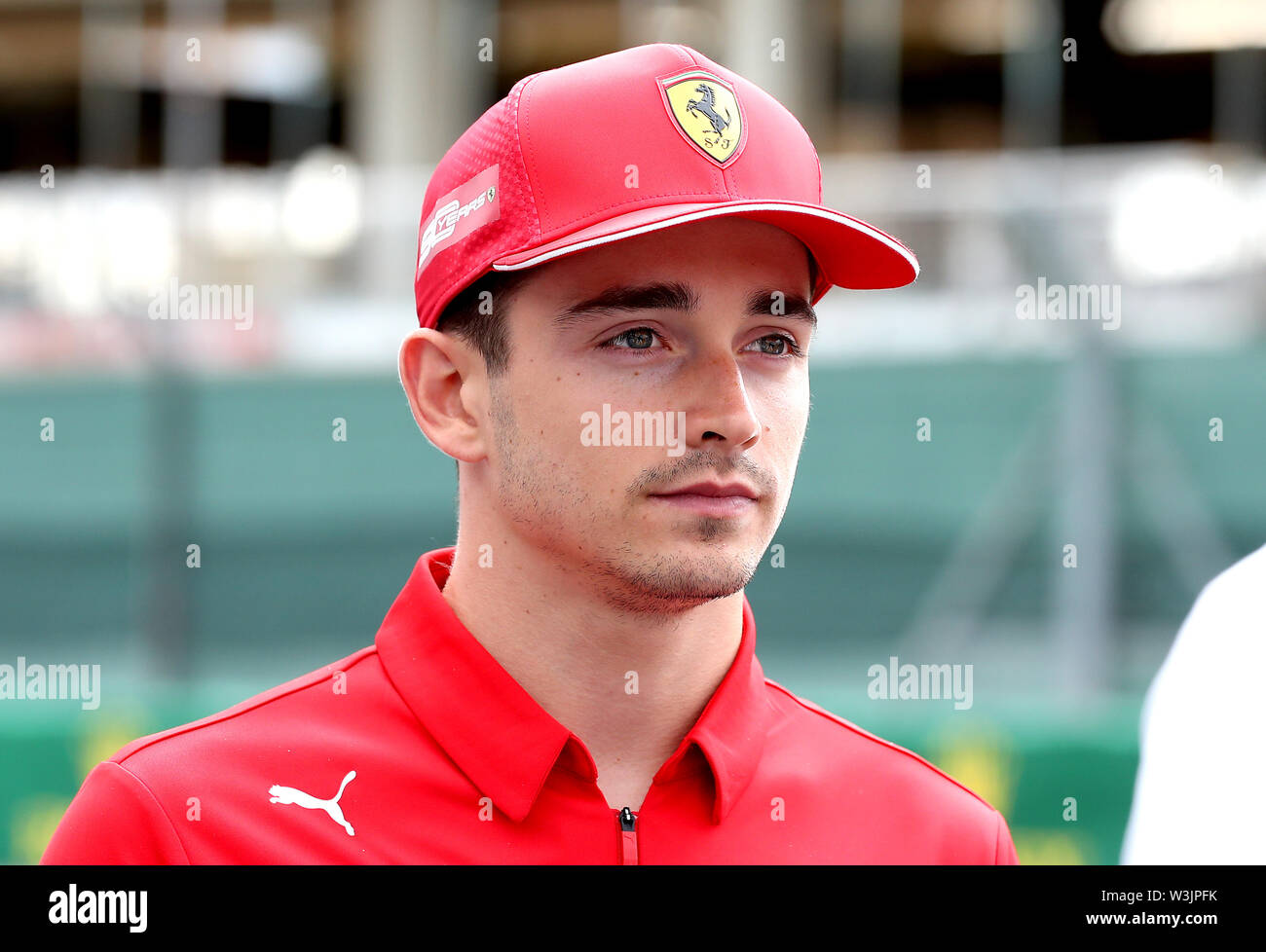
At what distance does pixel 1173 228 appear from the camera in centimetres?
751

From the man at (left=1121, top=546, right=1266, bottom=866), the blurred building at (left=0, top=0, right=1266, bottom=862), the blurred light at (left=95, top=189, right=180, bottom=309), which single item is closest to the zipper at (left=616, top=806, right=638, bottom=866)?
the man at (left=1121, top=546, right=1266, bottom=866)

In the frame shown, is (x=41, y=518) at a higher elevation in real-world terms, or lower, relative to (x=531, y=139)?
lower

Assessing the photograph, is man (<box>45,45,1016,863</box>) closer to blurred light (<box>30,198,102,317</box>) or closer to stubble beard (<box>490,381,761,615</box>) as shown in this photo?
stubble beard (<box>490,381,761,615</box>)

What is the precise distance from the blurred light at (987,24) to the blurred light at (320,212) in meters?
5.80

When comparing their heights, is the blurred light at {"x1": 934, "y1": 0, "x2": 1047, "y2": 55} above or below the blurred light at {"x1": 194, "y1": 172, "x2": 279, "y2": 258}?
above

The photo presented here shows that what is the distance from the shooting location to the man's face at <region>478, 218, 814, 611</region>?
6.08 ft

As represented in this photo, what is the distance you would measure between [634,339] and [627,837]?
0.66 meters

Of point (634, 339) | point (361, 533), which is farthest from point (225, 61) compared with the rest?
point (634, 339)

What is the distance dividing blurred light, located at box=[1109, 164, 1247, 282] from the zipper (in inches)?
221

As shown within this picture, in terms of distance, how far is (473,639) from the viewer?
6.66 ft

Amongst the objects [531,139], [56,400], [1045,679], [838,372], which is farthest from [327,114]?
[531,139]

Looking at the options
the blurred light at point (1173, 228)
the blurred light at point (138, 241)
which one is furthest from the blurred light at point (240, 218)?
the blurred light at point (1173, 228)

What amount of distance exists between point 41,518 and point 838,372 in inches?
182
